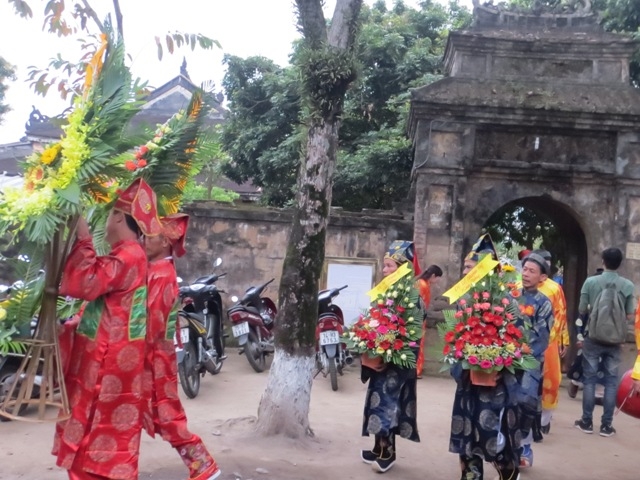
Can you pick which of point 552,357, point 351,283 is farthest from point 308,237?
point 351,283

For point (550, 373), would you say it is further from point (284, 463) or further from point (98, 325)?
point (98, 325)

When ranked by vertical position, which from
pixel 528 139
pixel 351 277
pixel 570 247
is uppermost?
pixel 528 139

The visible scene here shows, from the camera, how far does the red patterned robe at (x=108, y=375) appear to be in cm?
359

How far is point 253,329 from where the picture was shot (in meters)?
9.38

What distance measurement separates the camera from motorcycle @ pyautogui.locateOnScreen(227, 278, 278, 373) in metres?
9.13

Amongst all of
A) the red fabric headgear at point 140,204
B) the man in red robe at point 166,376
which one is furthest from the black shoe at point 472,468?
the red fabric headgear at point 140,204

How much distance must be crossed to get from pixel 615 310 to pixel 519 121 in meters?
3.97

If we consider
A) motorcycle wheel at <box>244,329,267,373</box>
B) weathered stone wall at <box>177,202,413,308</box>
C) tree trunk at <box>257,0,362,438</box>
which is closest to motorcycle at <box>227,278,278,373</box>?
motorcycle wheel at <box>244,329,267,373</box>

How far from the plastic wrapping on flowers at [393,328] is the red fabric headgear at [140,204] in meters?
2.08

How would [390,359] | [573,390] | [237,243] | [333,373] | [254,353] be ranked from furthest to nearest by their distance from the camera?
[237,243], [254,353], [573,390], [333,373], [390,359]

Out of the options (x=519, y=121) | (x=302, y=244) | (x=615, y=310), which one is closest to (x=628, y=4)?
(x=519, y=121)

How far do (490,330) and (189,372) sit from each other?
12.2ft

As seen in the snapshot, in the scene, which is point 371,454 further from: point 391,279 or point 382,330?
point 391,279

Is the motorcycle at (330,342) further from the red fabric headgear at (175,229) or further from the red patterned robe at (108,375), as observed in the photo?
the red patterned robe at (108,375)
